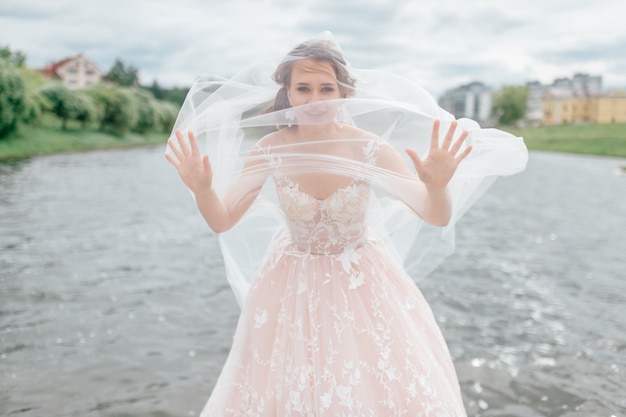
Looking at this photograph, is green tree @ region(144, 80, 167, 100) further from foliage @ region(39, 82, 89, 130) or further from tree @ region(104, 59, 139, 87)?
foliage @ region(39, 82, 89, 130)

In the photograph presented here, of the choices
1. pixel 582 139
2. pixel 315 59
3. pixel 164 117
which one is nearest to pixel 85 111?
pixel 164 117

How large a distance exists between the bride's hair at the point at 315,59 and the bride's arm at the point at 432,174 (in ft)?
1.30

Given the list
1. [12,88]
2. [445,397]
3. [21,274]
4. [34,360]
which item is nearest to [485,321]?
[445,397]

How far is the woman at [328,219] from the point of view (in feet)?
8.23

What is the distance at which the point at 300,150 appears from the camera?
2.74 m

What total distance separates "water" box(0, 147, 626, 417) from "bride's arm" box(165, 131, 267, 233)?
2.28 meters

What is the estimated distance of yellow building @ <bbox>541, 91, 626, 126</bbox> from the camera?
56.7m

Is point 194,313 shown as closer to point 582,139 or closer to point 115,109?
point 582,139

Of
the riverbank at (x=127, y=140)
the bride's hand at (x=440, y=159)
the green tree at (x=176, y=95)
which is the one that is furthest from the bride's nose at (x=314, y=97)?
the green tree at (x=176, y=95)

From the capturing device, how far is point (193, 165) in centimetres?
260

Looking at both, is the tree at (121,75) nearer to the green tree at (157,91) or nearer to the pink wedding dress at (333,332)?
the green tree at (157,91)

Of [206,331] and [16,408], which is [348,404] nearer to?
[16,408]

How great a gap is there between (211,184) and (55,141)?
41271 mm

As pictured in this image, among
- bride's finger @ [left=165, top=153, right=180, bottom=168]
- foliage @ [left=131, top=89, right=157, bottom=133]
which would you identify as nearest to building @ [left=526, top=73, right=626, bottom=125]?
foliage @ [left=131, top=89, right=157, bottom=133]
